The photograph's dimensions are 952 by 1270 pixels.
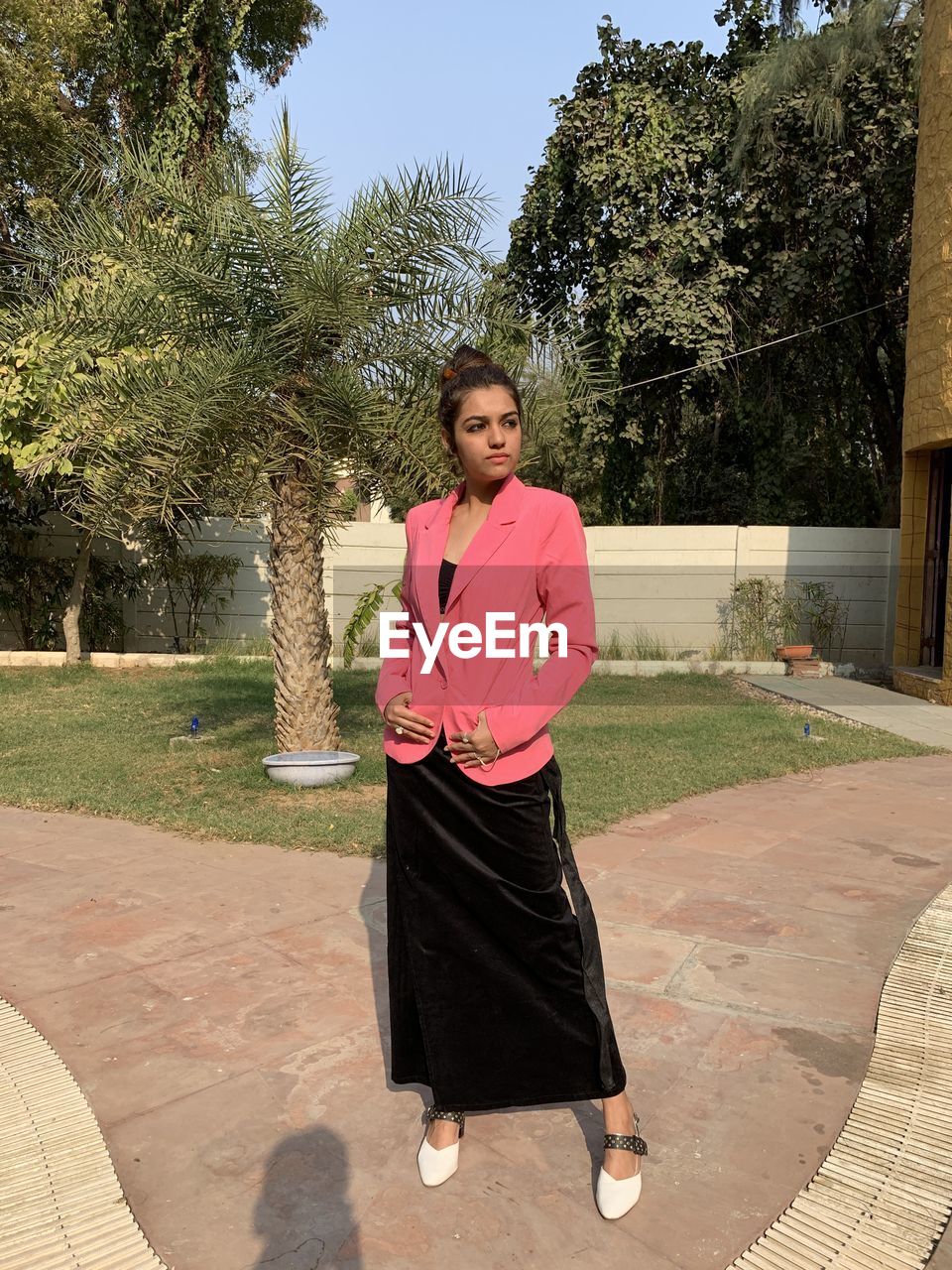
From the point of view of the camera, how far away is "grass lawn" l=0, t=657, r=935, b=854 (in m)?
5.72

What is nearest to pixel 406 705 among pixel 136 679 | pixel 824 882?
pixel 824 882

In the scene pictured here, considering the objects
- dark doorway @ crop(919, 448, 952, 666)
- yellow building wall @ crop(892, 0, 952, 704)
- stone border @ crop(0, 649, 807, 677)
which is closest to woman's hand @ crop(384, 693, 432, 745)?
yellow building wall @ crop(892, 0, 952, 704)

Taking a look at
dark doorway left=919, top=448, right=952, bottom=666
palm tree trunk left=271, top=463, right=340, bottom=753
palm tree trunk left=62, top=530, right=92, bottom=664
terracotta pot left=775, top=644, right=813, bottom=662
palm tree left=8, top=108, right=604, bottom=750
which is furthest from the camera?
palm tree trunk left=62, top=530, right=92, bottom=664

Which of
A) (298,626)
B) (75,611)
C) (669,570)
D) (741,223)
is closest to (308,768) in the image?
(298,626)

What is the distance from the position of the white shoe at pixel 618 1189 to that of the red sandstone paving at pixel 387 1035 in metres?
0.03

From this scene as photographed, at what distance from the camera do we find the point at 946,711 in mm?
9734

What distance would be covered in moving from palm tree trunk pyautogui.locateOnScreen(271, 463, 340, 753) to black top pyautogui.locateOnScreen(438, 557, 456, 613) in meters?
4.25

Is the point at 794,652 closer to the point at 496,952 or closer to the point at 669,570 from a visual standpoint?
the point at 669,570

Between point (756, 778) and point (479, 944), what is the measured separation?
477cm

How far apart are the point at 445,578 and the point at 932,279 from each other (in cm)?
983

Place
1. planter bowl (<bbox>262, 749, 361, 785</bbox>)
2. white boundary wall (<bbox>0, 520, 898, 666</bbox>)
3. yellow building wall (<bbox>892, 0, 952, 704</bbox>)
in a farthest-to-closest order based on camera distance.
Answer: white boundary wall (<bbox>0, 520, 898, 666</bbox>), yellow building wall (<bbox>892, 0, 952, 704</bbox>), planter bowl (<bbox>262, 749, 361, 785</bbox>)

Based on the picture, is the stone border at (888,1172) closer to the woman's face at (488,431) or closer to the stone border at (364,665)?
the woman's face at (488,431)

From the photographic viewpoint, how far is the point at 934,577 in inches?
464

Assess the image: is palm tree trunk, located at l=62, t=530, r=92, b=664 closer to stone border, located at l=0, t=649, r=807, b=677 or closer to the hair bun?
stone border, located at l=0, t=649, r=807, b=677
